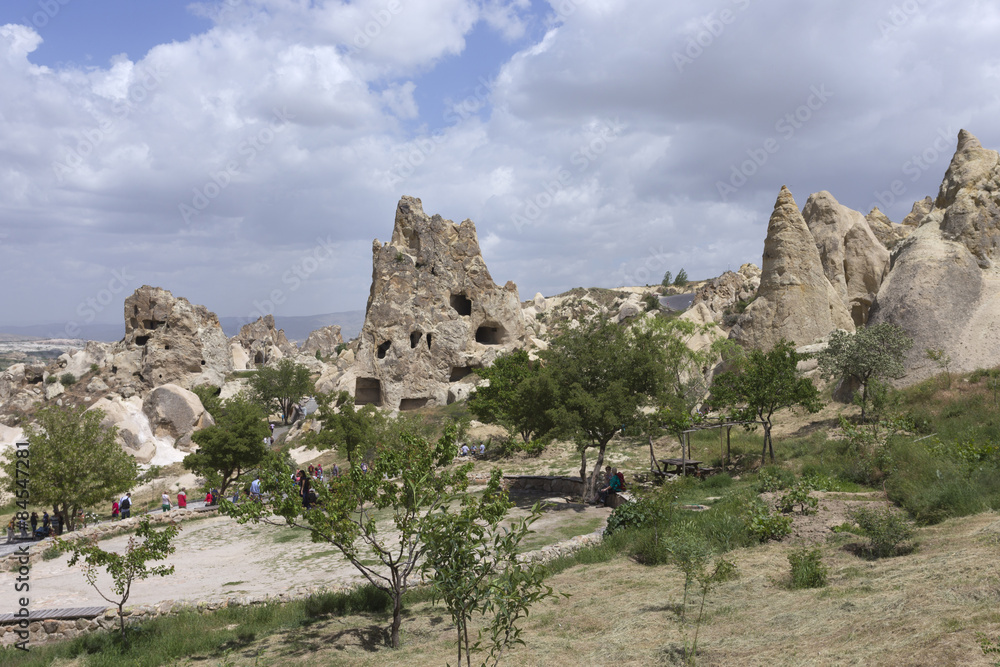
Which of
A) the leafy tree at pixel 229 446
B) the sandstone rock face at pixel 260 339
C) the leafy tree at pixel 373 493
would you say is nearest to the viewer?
the leafy tree at pixel 373 493

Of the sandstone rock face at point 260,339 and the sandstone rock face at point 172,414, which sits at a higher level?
the sandstone rock face at point 260,339

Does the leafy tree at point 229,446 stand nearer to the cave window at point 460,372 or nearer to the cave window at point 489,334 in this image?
the cave window at point 460,372

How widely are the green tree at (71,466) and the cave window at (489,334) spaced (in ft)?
105

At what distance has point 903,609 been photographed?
6094 millimetres

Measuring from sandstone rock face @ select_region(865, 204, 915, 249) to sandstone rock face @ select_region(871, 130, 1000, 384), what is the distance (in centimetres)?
2562

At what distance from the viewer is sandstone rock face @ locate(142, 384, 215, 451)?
38.4m

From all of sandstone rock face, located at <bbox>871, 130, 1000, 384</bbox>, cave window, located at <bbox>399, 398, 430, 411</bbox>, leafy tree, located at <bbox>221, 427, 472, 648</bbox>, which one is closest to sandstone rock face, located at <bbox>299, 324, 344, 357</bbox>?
cave window, located at <bbox>399, 398, 430, 411</bbox>

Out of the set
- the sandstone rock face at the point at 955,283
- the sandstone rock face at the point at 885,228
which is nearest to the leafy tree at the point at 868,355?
the sandstone rock face at the point at 955,283

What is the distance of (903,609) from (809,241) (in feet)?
86.5

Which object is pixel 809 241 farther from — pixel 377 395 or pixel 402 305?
pixel 377 395

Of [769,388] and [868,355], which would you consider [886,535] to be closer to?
[769,388]

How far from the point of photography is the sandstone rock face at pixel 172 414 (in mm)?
38375

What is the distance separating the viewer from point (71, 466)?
57.2 ft

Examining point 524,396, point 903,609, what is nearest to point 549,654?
point 903,609
